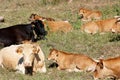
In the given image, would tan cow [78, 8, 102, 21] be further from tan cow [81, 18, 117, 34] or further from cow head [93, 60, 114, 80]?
A: cow head [93, 60, 114, 80]

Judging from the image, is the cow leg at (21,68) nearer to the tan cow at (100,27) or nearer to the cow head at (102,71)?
the cow head at (102,71)

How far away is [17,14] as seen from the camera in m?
21.1

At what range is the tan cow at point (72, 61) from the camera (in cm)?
1096

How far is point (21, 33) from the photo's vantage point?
47.4 feet

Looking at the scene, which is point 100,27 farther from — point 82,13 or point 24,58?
point 24,58

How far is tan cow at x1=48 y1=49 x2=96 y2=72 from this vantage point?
11.0 metres

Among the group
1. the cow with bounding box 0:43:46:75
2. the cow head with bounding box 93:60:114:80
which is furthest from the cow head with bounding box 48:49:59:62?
the cow head with bounding box 93:60:114:80

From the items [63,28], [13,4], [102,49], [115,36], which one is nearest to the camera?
[102,49]

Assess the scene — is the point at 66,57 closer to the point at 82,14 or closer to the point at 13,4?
the point at 82,14

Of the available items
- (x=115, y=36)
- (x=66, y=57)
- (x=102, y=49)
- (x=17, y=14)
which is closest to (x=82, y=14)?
(x=17, y=14)

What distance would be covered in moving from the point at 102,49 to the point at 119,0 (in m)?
10.1

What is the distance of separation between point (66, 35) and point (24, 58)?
212 inches

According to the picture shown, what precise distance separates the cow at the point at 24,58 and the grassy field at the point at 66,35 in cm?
A: 22

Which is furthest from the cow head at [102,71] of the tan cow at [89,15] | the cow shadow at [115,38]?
the tan cow at [89,15]
